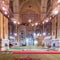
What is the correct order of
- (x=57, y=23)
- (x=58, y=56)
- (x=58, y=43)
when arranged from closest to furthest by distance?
1. (x=58, y=56)
2. (x=58, y=43)
3. (x=57, y=23)

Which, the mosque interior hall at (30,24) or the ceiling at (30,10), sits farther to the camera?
the ceiling at (30,10)

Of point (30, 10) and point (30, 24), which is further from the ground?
point (30, 10)

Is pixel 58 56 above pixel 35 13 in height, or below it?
below

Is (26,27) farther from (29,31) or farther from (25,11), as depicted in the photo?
(25,11)

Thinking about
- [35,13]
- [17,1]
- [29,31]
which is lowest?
[29,31]

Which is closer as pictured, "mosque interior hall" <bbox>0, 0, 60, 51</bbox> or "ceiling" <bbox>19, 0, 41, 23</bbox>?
"mosque interior hall" <bbox>0, 0, 60, 51</bbox>

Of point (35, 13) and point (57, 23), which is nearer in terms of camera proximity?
point (57, 23)

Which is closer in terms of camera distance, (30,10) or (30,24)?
(30,24)

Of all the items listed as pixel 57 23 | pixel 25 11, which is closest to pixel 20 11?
pixel 25 11

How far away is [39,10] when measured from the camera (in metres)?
21.8

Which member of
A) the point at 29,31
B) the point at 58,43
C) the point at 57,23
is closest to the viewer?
the point at 58,43

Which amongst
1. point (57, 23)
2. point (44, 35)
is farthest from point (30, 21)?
point (57, 23)

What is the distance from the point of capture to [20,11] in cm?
2161

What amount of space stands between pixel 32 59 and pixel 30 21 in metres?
15.2
